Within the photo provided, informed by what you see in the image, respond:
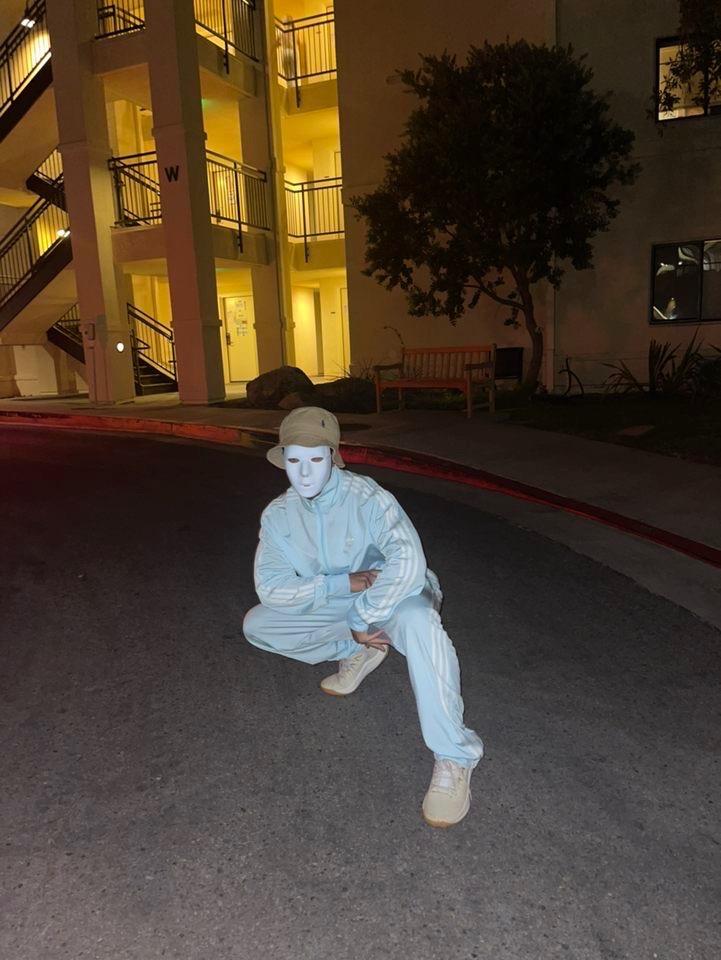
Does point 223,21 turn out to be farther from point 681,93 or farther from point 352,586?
point 352,586

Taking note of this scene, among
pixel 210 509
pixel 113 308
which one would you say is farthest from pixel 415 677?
pixel 113 308

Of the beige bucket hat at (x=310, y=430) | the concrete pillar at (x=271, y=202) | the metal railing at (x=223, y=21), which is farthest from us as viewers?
the concrete pillar at (x=271, y=202)

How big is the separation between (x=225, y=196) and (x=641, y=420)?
12.6 metres

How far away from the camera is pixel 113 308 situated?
16250 millimetres

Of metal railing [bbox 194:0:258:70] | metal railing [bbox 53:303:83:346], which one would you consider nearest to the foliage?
metal railing [bbox 194:0:258:70]

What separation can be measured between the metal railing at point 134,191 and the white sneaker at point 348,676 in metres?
14.8

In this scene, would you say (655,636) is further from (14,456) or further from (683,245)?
(683,245)

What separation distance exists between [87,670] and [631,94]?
14466 millimetres

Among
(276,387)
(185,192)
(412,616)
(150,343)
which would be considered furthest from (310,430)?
(150,343)

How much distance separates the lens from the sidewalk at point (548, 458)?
6273 millimetres

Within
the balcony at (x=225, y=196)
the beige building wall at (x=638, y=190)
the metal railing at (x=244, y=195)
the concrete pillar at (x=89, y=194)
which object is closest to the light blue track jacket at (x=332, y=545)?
the beige building wall at (x=638, y=190)

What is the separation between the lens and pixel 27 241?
19078 millimetres

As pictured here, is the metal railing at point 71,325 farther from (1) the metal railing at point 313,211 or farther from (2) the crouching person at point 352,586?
→ (2) the crouching person at point 352,586

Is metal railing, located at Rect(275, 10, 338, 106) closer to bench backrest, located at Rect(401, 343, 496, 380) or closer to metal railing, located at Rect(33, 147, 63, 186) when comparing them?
metal railing, located at Rect(33, 147, 63, 186)
